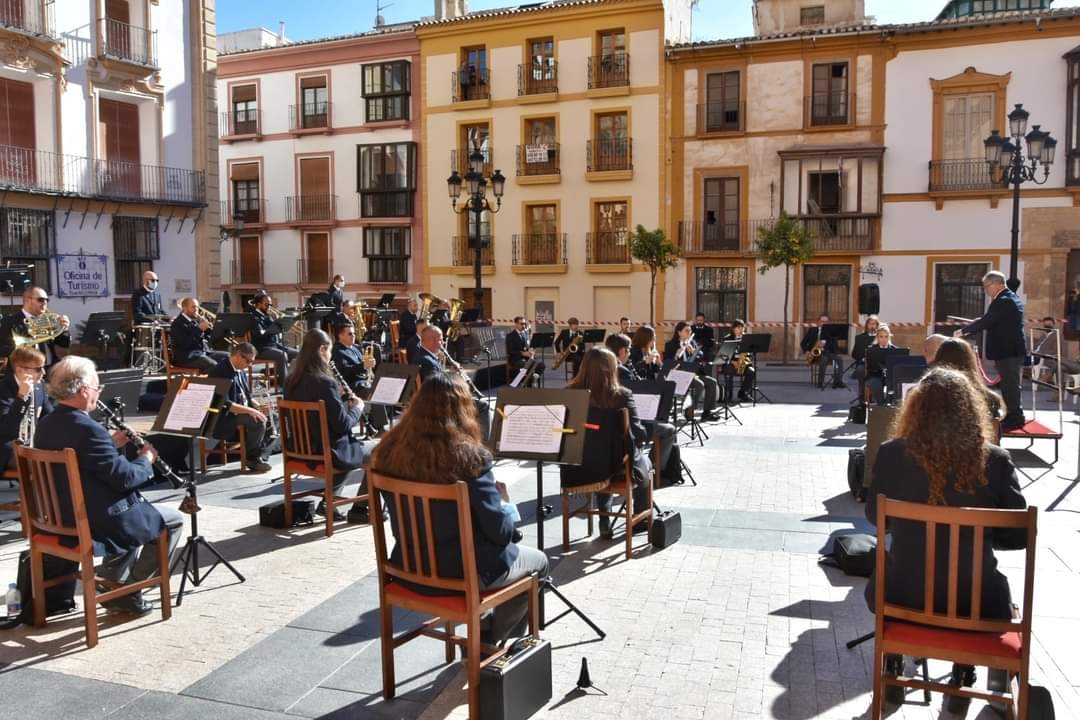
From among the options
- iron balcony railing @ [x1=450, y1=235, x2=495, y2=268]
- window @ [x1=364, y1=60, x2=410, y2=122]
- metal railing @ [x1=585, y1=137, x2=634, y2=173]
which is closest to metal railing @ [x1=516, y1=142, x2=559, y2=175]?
metal railing @ [x1=585, y1=137, x2=634, y2=173]

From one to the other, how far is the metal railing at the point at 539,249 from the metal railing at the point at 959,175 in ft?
33.9

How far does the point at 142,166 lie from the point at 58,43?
2941 mm

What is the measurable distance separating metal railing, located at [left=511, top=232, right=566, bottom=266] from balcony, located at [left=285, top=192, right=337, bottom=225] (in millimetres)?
6564

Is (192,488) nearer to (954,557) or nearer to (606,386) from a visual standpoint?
(606,386)

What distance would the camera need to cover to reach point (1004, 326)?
31.2ft

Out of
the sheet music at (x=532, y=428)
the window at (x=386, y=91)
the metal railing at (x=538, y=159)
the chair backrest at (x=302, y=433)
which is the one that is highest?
the window at (x=386, y=91)

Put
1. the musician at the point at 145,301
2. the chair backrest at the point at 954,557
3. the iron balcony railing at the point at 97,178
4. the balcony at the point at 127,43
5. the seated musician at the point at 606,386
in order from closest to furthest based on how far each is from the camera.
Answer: the chair backrest at the point at 954,557 → the seated musician at the point at 606,386 → the musician at the point at 145,301 → the iron balcony railing at the point at 97,178 → the balcony at the point at 127,43

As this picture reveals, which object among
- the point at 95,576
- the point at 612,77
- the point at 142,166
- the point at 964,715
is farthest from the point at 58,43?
the point at 964,715

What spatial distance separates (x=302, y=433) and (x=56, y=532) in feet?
7.69

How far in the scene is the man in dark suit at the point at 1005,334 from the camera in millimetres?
9406

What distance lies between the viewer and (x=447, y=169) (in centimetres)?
2781

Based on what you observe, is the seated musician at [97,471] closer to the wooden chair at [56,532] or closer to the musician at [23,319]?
the wooden chair at [56,532]

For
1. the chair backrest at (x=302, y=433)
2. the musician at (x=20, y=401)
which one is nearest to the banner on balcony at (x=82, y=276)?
the musician at (x=20, y=401)

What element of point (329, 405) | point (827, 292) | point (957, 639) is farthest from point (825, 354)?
point (957, 639)
